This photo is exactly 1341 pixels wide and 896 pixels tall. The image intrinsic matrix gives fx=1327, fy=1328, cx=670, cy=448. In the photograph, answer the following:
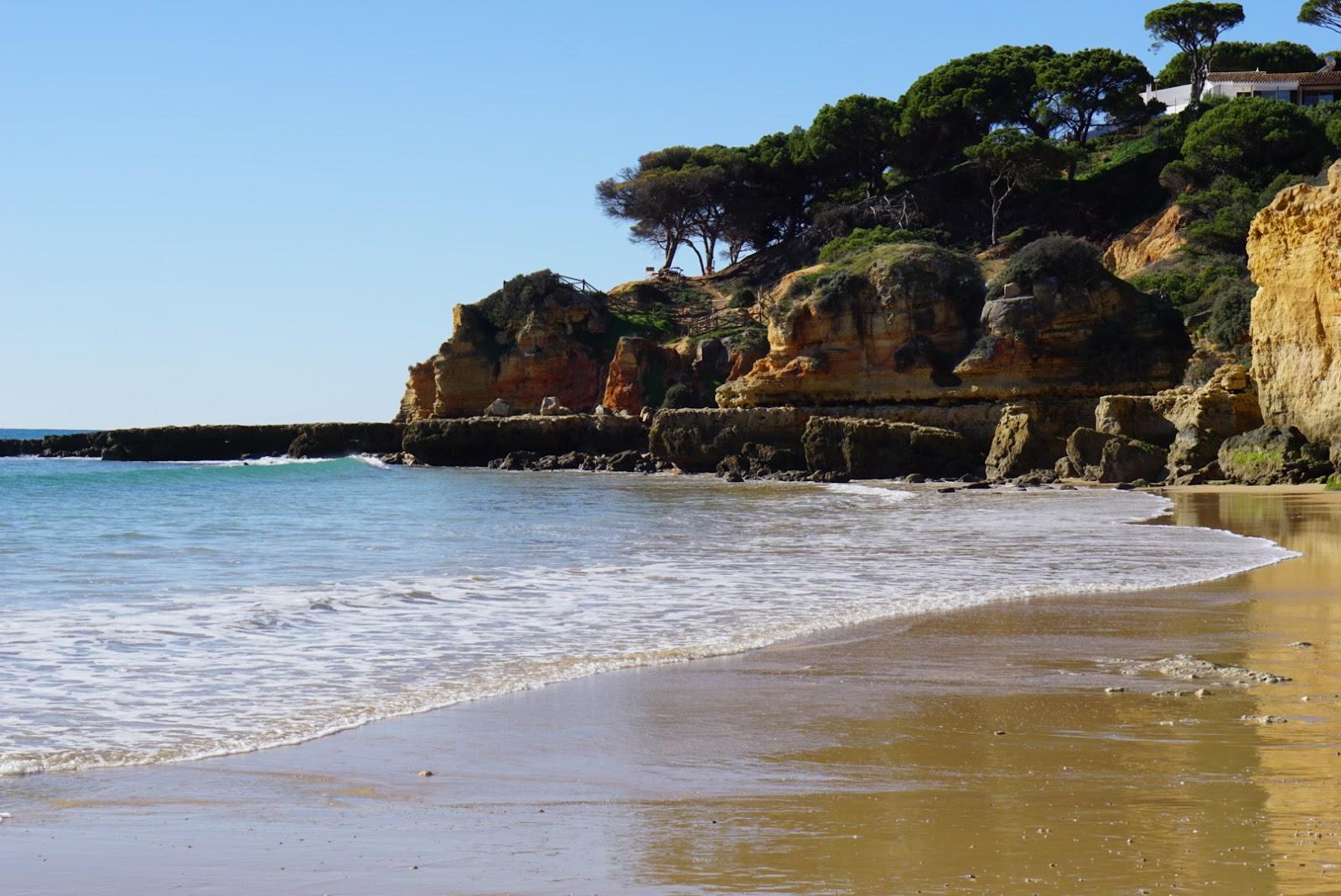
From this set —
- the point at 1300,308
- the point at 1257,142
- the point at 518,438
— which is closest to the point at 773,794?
the point at 1300,308

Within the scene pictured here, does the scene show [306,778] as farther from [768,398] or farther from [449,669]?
[768,398]

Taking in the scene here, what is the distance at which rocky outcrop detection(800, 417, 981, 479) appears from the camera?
34.0 m

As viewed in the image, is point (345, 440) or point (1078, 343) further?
point (345, 440)

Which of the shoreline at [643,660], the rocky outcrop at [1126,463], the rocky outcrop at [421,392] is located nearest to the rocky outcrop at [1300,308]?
the rocky outcrop at [1126,463]

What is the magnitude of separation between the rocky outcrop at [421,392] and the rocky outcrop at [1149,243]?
92.1ft

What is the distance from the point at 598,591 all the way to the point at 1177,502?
1339 centimetres

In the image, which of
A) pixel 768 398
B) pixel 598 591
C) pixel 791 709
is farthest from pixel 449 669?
pixel 768 398

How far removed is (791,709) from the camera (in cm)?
660

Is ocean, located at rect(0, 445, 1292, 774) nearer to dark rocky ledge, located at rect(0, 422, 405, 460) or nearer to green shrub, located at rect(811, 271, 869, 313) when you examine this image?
green shrub, located at rect(811, 271, 869, 313)

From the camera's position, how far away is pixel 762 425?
38750 mm

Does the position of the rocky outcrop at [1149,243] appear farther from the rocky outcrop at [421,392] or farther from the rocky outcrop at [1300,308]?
the rocky outcrop at [421,392]

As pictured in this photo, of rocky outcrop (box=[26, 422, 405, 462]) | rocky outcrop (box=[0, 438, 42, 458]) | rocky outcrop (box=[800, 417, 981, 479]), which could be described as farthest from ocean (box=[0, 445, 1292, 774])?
rocky outcrop (box=[0, 438, 42, 458])

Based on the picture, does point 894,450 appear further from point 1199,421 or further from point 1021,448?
point 1199,421

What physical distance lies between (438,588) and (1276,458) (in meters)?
17.3
